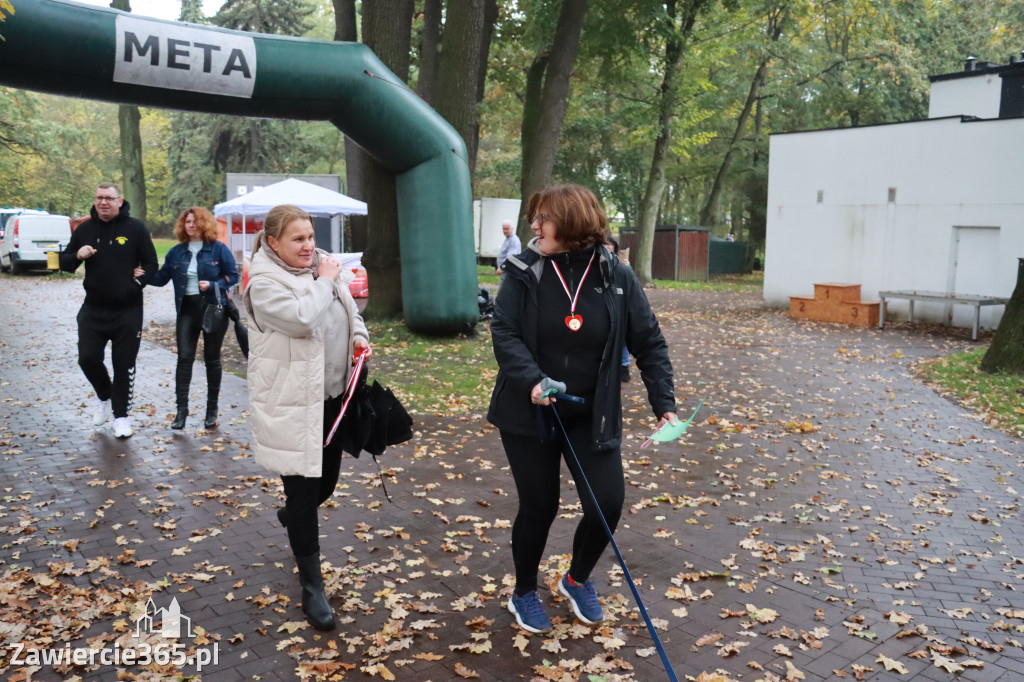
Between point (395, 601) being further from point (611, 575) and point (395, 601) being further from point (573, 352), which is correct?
point (573, 352)

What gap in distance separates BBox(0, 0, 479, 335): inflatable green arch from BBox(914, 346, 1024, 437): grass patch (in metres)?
6.56

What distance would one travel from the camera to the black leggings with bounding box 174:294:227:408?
25.2 ft

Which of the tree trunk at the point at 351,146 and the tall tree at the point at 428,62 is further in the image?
the tall tree at the point at 428,62

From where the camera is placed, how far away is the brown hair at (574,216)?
3.78 meters

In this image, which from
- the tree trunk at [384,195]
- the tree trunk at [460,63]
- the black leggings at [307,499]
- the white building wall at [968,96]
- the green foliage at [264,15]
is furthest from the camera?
the green foliage at [264,15]

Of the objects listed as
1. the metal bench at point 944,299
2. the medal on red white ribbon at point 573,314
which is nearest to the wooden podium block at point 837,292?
the metal bench at point 944,299

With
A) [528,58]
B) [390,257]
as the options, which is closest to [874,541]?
[390,257]

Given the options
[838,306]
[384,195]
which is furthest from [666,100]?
[384,195]

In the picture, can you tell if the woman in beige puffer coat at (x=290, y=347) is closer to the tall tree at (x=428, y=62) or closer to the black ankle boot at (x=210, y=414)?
the black ankle boot at (x=210, y=414)

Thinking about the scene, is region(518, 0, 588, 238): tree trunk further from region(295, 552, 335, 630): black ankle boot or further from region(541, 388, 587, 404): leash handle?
region(541, 388, 587, 404): leash handle

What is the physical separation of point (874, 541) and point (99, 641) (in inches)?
176

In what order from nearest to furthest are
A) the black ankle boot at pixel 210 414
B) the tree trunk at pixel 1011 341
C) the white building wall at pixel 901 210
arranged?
the black ankle boot at pixel 210 414
the tree trunk at pixel 1011 341
the white building wall at pixel 901 210

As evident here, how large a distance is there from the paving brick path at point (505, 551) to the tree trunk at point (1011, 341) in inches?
104

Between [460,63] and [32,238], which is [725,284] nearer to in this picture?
[460,63]
